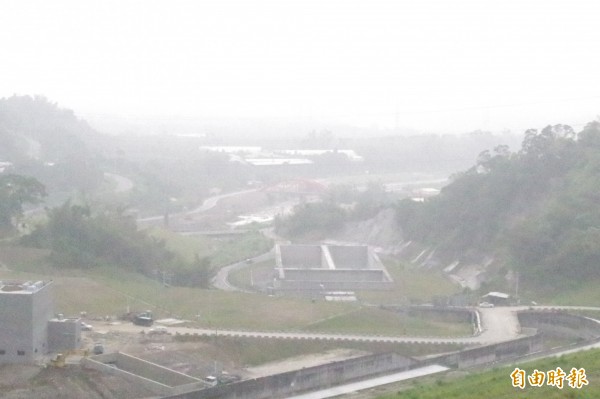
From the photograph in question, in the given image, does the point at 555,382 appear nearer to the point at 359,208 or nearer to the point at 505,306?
the point at 505,306

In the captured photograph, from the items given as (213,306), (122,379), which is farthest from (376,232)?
(122,379)

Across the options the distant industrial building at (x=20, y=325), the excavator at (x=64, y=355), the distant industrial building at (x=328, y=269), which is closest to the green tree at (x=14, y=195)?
the distant industrial building at (x=328, y=269)

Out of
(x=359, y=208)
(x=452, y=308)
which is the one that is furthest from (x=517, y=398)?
(x=359, y=208)

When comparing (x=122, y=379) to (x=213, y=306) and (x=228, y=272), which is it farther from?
(x=228, y=272)

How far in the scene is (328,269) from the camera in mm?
31297

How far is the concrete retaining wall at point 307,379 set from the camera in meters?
16.0

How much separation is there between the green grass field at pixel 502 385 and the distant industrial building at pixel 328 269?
12.7 m

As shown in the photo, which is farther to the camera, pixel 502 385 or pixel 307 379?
pixel 307 379

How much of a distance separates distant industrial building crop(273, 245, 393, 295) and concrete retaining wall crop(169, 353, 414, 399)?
10.6 metres

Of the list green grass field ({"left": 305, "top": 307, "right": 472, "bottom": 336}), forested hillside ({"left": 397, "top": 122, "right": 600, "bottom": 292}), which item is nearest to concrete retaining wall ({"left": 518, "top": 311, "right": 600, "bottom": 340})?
green grass field ({"left": 305, "top": 307, "right": 472, "bottom": 336})

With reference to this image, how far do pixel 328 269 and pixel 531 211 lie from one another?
26.2 feet

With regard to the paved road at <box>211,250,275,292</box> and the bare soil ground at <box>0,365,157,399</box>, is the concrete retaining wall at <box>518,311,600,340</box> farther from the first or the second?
the bare soil ground at <box>0,365,157,399</box>

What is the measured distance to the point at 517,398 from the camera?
41.4 ft

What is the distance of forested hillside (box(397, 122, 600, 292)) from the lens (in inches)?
1124
